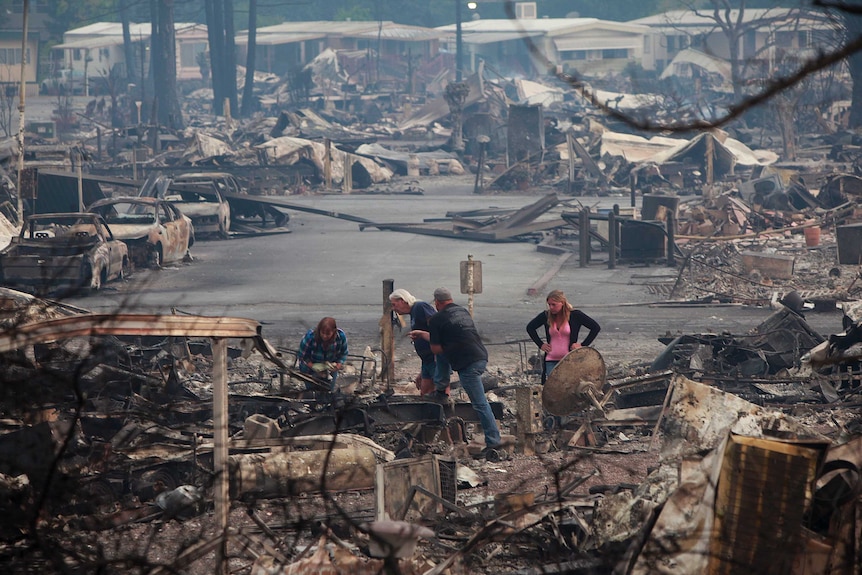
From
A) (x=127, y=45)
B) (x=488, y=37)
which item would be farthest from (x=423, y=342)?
(x=488, y=37)

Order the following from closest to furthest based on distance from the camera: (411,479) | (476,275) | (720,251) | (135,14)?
(411,479)
(476,275)
(720,251)
(135,14)

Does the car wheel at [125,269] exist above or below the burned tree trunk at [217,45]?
below

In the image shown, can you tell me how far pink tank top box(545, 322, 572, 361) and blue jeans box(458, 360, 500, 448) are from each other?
954mm

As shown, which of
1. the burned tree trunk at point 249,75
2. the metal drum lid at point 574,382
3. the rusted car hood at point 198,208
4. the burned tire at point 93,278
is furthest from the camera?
the burned tree trunk at point 249,75

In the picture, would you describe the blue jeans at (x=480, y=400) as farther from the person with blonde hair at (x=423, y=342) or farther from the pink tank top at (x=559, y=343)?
the pink tank top at (x=559, y=343)

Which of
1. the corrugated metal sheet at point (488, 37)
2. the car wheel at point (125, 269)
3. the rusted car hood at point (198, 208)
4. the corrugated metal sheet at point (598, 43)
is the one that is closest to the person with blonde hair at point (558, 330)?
the car wheel at point (125, 269)

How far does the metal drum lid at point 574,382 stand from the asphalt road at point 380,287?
4.10 metres

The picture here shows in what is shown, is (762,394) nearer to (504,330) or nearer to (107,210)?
(504,330)

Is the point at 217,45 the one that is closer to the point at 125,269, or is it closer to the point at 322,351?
the point at 125,269

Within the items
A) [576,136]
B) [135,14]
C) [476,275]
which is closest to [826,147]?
[576,136]

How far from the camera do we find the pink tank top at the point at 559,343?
11.3m

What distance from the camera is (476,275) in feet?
45.6

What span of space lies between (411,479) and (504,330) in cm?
889

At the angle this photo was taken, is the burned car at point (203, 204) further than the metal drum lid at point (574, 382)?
Yes
